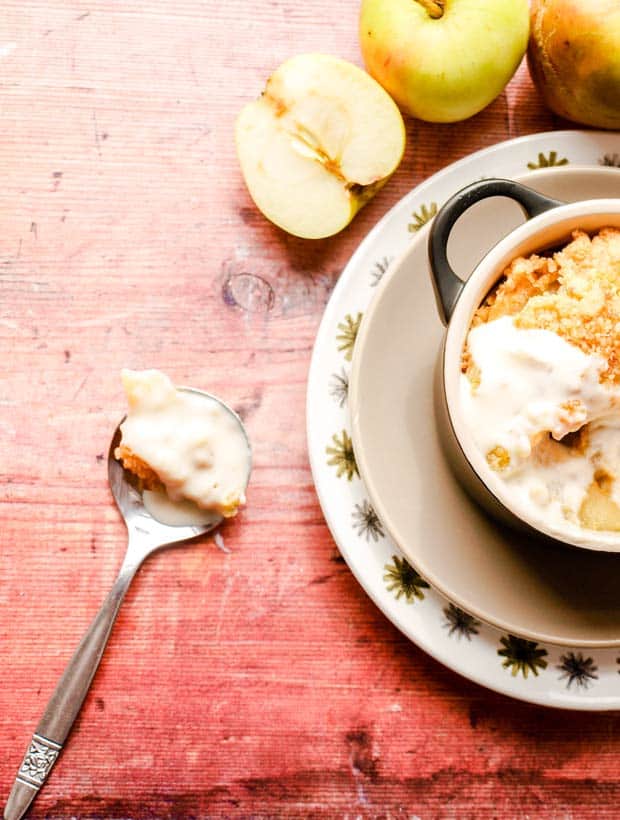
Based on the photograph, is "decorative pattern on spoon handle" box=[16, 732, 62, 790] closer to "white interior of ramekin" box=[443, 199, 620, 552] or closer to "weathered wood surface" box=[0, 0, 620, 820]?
"weathered wood surface" box=[0, 0, 620, 820]

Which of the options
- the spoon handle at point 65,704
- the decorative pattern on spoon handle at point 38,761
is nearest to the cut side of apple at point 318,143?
the spoon handle at point 65,704

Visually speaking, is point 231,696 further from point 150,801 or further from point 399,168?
point 399,168

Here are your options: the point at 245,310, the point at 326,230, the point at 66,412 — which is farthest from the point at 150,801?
the point at 326,230

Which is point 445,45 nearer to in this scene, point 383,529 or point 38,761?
point 383,529

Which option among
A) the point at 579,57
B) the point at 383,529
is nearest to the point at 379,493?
the point at 383,529

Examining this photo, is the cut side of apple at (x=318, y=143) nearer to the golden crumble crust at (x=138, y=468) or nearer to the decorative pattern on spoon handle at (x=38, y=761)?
the golden crumble crust at (x=138, y=468)
